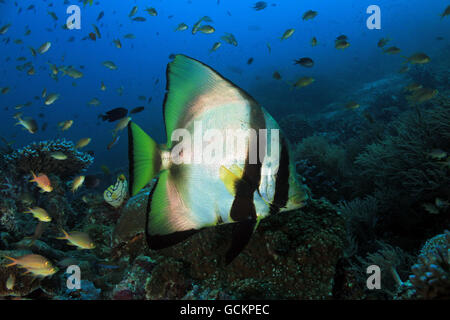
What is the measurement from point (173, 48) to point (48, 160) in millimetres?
106508

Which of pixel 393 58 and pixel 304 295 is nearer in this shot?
pixel 304 295

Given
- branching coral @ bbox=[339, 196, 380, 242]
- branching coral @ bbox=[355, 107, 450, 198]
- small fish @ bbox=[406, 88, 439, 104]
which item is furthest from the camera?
small fish @ bbox=[406, 88, 439, 104]

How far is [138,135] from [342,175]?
562 cm

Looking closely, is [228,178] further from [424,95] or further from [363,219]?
[424,95]

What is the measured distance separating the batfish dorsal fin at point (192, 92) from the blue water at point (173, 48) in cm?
2753

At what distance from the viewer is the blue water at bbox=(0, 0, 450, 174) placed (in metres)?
41.5

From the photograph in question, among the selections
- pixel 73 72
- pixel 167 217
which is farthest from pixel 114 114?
pixel 167 217

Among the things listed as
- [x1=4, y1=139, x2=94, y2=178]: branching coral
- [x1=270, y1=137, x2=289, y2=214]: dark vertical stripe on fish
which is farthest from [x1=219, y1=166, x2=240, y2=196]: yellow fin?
[x1=4, y1=139, x2=94, y2=178]: branching coral

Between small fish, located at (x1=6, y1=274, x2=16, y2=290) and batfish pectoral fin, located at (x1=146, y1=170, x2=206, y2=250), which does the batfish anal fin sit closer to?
batfish pectoral fin, located at (x1=146, y1=170, x2=206, y2=250)

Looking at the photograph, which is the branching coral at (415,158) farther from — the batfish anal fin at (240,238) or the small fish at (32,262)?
the small fish at (32,262)

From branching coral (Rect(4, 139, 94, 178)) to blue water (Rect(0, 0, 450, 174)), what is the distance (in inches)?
952

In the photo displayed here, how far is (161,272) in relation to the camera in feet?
6.30
